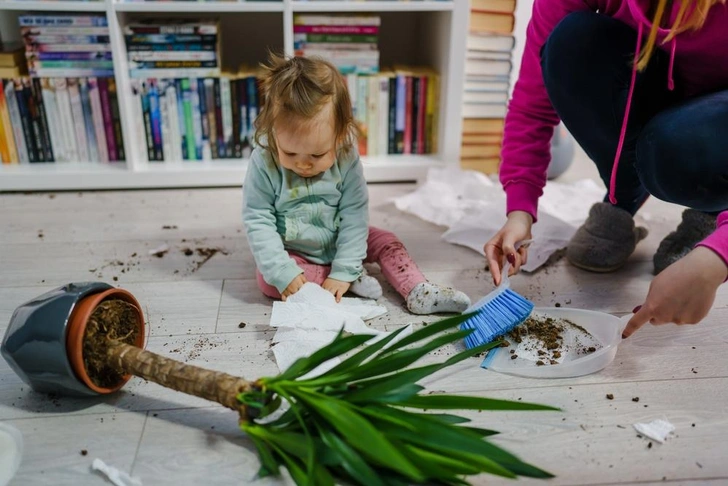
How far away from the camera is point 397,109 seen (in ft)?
5.80

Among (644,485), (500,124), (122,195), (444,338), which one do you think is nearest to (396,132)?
(500,124)

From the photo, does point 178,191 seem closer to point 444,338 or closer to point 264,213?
point 264,213

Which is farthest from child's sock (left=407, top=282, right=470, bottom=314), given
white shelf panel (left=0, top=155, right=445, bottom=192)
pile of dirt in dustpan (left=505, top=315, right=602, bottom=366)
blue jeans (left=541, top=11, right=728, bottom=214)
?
white shelf panel (left=0, top=155, right=445, bottom=192)

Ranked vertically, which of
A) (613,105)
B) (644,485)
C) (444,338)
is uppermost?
(613,105)

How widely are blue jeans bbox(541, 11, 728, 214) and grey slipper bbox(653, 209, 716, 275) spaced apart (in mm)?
165

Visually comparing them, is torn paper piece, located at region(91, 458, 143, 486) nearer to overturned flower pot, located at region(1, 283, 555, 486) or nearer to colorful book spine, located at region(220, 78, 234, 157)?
overturned flower pot, located at region(1, 283, 555, 486)

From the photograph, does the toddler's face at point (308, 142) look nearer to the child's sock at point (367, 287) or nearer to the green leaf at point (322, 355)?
the child's sock at point (367, 287)

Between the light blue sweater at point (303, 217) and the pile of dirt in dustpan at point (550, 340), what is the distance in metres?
0.30

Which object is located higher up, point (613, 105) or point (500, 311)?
point (613, 105)

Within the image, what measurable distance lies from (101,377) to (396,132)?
1.14 metres

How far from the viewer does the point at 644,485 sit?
727 millimetres

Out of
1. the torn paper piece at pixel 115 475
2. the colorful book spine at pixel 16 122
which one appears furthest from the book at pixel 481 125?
the torn paper piece at pixel 115 475

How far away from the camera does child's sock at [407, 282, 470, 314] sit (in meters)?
1.07

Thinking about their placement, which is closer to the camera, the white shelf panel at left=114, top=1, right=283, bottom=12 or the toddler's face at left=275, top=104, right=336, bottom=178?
the toddler's face at left=275, top=104, right=336, bottom=178
